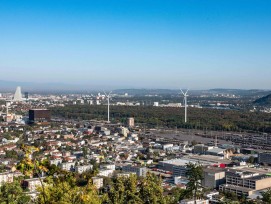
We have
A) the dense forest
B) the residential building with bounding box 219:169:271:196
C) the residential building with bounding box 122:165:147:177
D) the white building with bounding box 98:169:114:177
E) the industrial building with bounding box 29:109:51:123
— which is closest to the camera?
the residential building with bounding box 219:169:271:196

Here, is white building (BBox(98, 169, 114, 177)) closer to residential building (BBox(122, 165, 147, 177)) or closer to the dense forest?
residential building (BBox(122, 165, 147, 177))

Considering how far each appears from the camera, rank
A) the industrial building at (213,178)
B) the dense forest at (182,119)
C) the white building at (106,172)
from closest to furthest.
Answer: the industrial building at (213,178)
the white building at (106,172)
the dense forest at (182,119)

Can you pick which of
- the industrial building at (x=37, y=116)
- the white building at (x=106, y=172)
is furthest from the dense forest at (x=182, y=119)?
the white building at (x=106, y=172)

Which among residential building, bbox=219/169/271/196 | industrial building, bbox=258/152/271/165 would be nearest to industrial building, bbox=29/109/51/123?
industrial building, bbox=258/152/271/165

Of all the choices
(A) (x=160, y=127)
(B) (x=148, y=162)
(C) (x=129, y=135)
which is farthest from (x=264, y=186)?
(A) (x=160, y=127)

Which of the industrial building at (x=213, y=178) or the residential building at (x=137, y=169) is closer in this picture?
the industrial building at (x=213, y=178)

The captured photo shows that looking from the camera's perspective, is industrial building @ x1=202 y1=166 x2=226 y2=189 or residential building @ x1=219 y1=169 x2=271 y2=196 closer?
residential building @ x1=219 y1=169 x2=271 y2=196

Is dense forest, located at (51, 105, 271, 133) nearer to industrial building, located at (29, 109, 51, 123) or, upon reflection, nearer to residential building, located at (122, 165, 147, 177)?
industrial building, located at (29, 109, 51, 123)

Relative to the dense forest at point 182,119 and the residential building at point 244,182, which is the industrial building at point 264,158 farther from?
the dense forest at point 182,119

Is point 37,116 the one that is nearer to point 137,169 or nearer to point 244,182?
point 137,169

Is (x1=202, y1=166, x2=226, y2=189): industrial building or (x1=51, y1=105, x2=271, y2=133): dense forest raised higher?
(x1=51, y1=105, x2=271, y2=133): dense forest

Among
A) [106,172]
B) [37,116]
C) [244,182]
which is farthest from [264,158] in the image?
[37,116]

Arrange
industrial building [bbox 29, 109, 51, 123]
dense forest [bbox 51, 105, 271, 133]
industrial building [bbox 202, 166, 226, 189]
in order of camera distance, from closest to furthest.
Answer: industrial building [bbox 202, 166, 226, 189] → dense forest [bbox 51, 105, 271, 133] → industrial building [bbox 29, 109, 51, 123]
